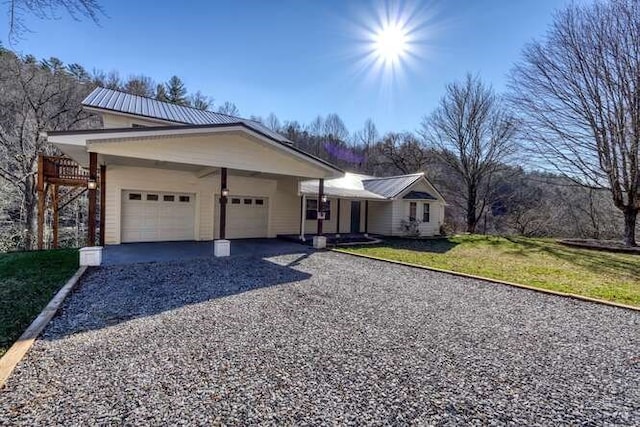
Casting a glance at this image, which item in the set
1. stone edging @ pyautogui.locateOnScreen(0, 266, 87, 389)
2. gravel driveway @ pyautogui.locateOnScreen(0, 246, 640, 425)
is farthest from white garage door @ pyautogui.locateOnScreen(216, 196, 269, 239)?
stone edging @ pyautogui.locateOnScreen(0, 266, 87, 389)

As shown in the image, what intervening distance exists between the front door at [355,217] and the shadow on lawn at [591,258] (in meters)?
7.80

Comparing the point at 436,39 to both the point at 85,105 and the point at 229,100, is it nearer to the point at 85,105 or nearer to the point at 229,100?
the point at 85,105

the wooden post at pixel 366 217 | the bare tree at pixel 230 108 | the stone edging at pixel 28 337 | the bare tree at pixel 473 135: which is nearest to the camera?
the stone edging at pixel 28 337

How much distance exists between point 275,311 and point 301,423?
276cm

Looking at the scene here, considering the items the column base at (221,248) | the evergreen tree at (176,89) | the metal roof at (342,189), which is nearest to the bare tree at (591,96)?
the metal roof at (342,189)

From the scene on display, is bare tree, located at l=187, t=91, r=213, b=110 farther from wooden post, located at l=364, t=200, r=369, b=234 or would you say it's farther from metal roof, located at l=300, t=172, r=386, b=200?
wooden post, located at l=364, t=200, r=369, b=234

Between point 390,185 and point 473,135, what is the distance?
24.9ft

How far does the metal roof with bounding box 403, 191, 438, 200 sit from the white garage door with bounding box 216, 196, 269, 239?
7.89 m

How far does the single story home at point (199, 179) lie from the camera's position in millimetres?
8656

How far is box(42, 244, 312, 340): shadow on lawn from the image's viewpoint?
4766 mm

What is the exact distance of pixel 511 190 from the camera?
24.1 meters

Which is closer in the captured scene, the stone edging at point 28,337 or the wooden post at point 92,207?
the stone edging at point 28,337

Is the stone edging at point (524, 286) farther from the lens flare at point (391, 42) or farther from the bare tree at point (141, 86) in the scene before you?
the bare tree at point (141, 86)

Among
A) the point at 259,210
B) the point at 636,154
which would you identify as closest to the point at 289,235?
the point at 259,210
